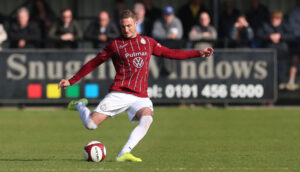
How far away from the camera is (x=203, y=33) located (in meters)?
19.4

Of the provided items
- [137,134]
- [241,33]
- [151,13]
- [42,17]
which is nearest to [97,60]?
[137,134]

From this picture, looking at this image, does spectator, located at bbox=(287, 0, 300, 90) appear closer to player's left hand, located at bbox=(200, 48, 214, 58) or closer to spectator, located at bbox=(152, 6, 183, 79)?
spectator, located at bbox=(152, 6, 183, 79)

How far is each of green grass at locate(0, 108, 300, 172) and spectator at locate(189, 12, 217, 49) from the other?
1.53 meters

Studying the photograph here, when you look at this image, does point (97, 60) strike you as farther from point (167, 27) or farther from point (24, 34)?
point (24, 34)

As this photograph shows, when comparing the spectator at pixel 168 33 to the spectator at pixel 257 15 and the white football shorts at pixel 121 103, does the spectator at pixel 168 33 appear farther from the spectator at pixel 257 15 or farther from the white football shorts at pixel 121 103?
the white football shorts at pixel 121 103

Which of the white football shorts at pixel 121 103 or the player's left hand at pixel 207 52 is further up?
the player's left hand at pixel 207 52

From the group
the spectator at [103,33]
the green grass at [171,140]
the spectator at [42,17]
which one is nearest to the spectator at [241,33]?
the green grass at [171,140]

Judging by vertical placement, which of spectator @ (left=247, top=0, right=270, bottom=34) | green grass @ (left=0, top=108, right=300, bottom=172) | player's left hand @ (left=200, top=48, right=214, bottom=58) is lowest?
Answer: green grass @ (left=0, top=108, right=300, bottom=172)

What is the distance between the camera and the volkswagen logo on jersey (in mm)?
9672

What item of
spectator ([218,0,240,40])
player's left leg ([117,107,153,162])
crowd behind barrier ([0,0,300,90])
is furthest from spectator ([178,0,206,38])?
player's left leg ([117,107,153,162])

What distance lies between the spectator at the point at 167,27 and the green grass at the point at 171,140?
171 cm

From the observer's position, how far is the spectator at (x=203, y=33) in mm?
19136

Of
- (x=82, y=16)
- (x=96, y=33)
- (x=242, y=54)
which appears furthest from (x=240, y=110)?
(x=82, y=16)

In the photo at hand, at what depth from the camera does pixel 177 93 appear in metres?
18.8
